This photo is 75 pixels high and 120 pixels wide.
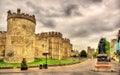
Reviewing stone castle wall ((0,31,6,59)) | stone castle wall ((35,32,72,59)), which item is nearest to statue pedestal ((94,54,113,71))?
stone castle wall ((0,31,6,59))

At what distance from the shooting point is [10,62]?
49000mm

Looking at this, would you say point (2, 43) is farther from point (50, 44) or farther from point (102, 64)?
point (102, 64)

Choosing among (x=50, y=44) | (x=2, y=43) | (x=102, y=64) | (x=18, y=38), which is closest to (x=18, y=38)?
(x=18, y=38)

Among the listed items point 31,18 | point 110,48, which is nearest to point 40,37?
point 31,18

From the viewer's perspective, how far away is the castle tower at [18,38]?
49.7m

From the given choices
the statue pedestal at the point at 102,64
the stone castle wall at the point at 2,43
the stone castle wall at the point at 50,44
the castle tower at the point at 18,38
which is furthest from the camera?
the stone castle wall at the point at 50,44

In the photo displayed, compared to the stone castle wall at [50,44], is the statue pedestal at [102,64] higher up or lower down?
lower down

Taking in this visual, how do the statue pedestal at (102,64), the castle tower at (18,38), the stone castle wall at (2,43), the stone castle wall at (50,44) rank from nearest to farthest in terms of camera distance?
1. the statue pedestal at (102,64)
2. the castle tower at (18,38)
3. the stone castle wall at (2,43)
4. the stone castle wall at (50,44)

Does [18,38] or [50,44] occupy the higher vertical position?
[18,38]

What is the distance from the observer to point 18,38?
165 feet

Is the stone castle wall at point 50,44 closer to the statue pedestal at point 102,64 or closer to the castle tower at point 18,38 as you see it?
the castle tower at point 18,38

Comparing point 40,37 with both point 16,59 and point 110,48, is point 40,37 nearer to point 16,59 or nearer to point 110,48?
point 16,59

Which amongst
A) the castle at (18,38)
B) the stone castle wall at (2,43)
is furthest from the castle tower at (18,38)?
the stone castle wall at (2,43)

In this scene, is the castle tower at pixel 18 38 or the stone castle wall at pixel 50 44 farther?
the stone castle wall at pixel 50 44
